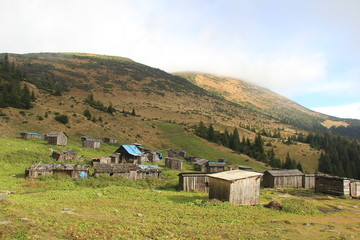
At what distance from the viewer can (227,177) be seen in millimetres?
26922

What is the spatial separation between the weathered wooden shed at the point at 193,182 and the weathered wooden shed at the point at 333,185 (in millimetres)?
22154

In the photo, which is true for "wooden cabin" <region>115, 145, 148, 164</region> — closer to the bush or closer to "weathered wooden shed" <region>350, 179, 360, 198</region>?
the bush

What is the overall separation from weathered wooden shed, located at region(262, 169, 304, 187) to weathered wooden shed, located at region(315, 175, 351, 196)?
610cm

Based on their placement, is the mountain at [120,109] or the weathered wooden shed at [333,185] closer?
the weathered wooden shed at [333,185]

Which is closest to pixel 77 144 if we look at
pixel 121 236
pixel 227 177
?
pixel 227 177

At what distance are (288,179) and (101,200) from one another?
38.9m

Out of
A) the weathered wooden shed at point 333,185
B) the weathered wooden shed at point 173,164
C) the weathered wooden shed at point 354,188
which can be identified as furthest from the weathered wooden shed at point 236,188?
the weathered wooden shed at point 354,188

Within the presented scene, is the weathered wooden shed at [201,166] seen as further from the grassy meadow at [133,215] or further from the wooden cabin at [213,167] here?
the grassy meadow at [133,215]

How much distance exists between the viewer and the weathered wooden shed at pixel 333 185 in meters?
40.6

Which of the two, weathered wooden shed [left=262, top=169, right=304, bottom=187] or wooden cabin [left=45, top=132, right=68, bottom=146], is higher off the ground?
wooden cabin [left=45, top=132, right=68, bottom=146]

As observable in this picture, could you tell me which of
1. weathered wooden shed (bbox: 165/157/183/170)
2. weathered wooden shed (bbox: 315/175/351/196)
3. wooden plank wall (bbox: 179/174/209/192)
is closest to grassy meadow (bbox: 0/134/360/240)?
wooden plank wall (bbox: 179/174/209/192)

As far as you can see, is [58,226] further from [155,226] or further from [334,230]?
[334,230]

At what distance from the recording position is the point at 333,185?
138ft

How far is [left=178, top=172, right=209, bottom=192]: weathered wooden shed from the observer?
33.7 meters
